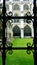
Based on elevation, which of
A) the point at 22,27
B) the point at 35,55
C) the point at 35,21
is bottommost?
the point at 22,27

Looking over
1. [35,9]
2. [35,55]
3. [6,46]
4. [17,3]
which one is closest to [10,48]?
[6,46]

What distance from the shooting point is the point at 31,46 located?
1125 mm

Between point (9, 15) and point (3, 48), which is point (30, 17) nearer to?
point (9, 15)

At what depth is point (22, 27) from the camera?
1845cm

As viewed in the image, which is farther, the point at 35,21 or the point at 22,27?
the point at 22,27

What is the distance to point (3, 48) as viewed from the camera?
1.12 metres

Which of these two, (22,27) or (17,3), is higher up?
(17,3)

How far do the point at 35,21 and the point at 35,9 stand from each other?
7 cm

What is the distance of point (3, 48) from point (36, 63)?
22cm

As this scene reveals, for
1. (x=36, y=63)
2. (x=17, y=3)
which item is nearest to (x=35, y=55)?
(x=36, y=63)

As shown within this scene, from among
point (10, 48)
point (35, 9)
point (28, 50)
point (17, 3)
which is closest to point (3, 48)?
point (10, 48)

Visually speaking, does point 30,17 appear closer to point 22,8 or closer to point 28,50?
point 28,50

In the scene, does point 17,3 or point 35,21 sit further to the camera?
point 17,3

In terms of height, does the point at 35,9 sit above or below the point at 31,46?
above
